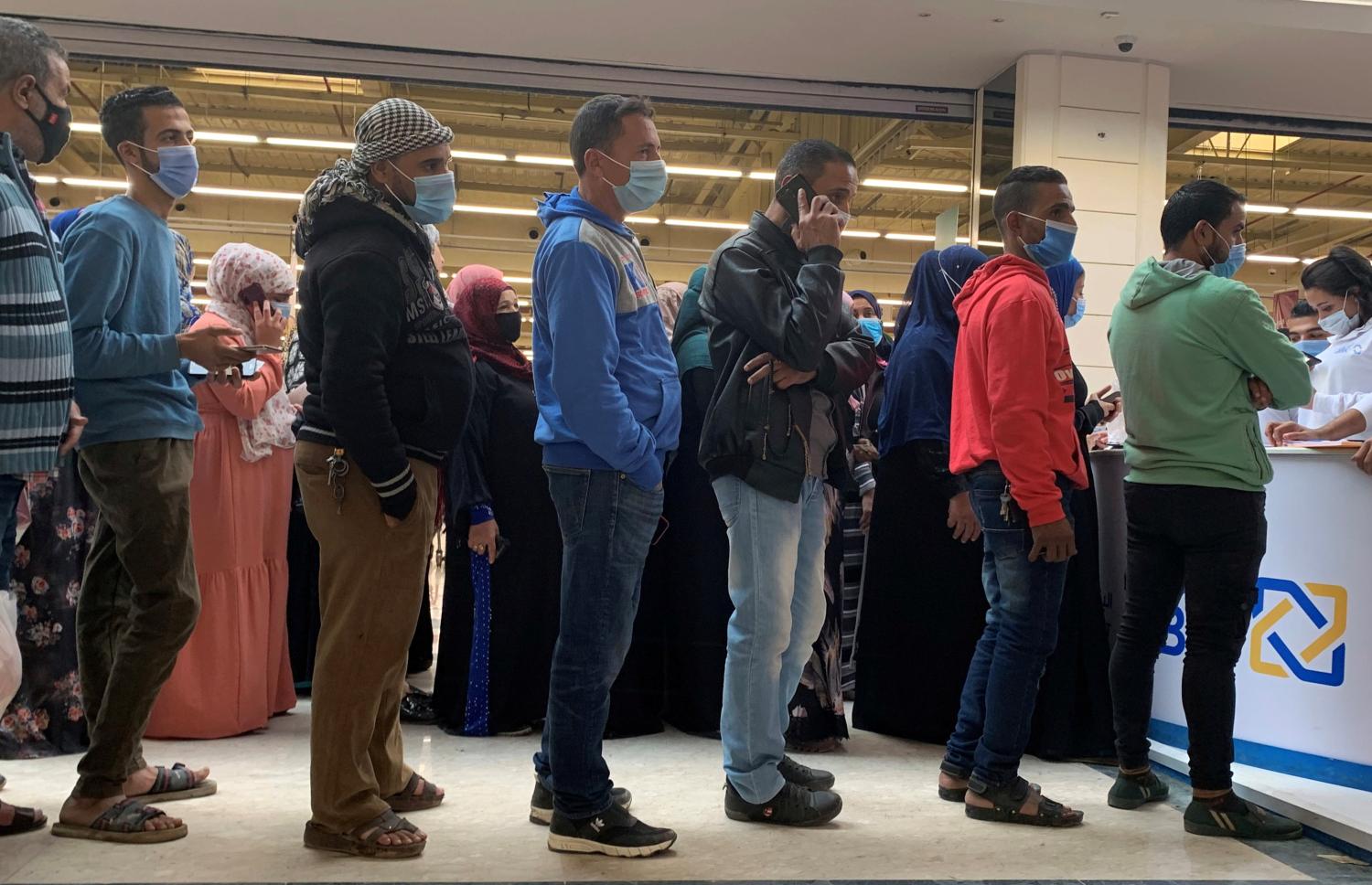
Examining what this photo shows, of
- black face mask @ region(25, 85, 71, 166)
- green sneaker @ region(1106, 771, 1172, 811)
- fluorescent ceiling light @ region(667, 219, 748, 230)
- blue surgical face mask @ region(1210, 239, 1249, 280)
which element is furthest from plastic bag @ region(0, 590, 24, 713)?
fluorescent ceiling light @ region(667, 219, 748, 230)

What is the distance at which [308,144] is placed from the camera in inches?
391

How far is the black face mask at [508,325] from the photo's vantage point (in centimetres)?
389

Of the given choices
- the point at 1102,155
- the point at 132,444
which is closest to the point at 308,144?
the point at 1102,155

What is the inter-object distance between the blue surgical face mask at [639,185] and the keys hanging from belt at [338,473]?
83 centimetres

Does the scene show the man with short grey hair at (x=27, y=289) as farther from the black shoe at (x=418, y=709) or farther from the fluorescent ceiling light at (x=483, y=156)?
the fluorescent ceiling light at (x=483, y=156)

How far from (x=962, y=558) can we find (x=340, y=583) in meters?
2.07

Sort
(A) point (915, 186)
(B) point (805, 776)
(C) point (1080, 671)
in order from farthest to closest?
(A) point (915, 186) < (C) point (1080, 671) < (B) point (805, 776)

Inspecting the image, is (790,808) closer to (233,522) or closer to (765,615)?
(765,615)

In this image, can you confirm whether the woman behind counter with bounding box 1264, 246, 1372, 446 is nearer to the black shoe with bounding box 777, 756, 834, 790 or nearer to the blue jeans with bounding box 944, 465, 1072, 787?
the blue jeans with bounding box 944, 465, 1072, 787

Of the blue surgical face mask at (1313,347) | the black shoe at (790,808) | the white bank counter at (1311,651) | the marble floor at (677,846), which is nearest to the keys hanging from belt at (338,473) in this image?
the marble floor at (677,846)

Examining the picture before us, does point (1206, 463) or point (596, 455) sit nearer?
point (596, 455)

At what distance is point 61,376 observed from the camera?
228cm

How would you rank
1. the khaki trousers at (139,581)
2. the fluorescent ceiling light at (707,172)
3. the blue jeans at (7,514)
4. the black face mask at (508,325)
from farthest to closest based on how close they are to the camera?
the fluorescent ceiling light at (707,172) < the black face mask at (508,325) < the khaki trousers at (139,581) < the blue jeans at (7,514)

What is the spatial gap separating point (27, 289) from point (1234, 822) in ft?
9.29
